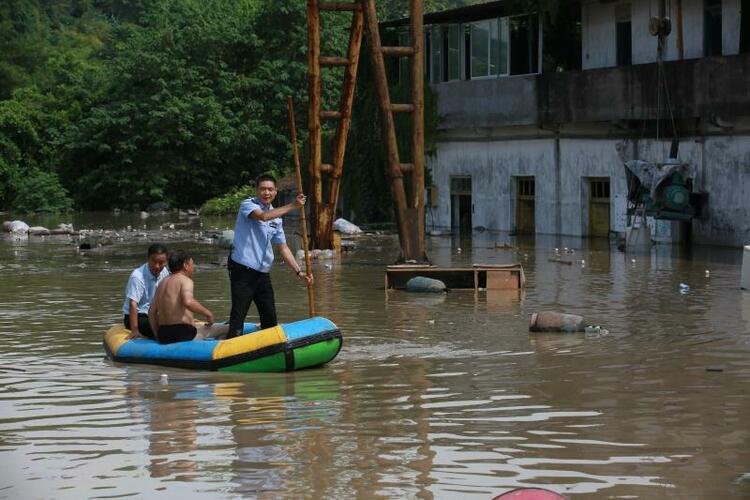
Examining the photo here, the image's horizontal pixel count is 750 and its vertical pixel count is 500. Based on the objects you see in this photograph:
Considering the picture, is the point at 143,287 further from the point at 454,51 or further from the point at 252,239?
the point at 454,51

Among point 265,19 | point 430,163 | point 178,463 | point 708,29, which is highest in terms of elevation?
point 265,19

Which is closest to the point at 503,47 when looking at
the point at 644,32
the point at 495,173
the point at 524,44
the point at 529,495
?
the point at 524,44

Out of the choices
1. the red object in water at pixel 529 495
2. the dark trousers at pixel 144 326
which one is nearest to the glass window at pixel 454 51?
the dark trousers at pixel 144 326

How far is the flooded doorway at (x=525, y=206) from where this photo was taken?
126 feet

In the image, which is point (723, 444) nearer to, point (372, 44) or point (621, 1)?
point (372, 44)

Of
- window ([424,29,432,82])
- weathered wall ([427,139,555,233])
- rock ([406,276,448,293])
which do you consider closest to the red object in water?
rock ([406,276,448,293])

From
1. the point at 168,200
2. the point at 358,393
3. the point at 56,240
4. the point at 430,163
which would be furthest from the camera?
the point at 168,200

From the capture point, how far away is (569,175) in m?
36.2

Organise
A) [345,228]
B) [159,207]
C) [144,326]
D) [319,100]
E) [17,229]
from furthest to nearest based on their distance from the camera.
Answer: [159,207] < [17,229] < [345,228] < [319,100] < [144,326]

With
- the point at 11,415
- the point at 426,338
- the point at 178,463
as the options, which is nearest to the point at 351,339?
the point at 426,338

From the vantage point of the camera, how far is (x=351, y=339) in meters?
16.2

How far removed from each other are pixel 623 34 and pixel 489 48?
4.77 meters

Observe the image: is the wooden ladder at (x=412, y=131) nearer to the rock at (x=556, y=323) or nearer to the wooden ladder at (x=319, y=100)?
the wooden ladder at (x=319, y=100)

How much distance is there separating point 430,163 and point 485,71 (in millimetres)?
3720
